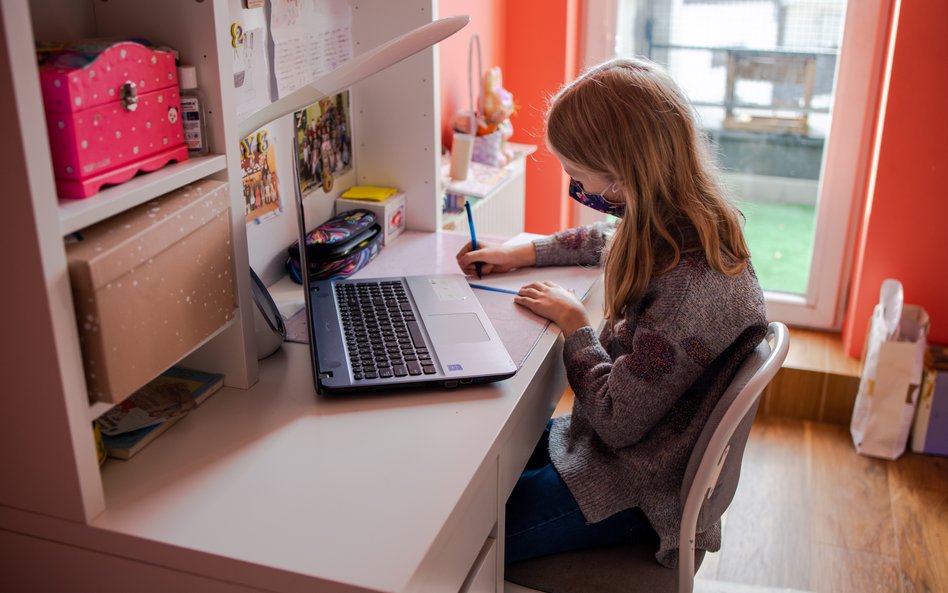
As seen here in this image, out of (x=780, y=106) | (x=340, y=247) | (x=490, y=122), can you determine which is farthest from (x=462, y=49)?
(x=340, y=247)

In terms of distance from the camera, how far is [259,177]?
149 centimetres

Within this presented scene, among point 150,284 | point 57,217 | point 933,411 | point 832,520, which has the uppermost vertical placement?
point 57,217

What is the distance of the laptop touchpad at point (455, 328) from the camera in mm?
1298

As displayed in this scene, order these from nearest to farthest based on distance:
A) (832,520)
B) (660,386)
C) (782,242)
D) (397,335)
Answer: (660,386)
(397,335)
(832,520)
(782,242)

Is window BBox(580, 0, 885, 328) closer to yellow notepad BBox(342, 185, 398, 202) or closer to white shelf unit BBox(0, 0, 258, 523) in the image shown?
yellow notepad BBox(342, 185, 398, 202)

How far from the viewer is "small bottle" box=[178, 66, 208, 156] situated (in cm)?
105

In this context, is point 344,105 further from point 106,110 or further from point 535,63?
point 535,63

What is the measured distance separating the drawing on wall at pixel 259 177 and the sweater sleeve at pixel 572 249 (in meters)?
0.48

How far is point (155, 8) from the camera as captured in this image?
1.06 metres

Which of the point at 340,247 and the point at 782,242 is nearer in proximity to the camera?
the point at 340,247

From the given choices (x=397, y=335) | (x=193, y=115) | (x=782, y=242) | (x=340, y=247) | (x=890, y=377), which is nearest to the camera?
(x=193, y=115)

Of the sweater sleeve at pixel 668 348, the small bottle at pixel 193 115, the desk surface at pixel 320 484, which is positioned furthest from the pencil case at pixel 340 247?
the sweater sleeve at pixel 668 348

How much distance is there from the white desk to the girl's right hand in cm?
41

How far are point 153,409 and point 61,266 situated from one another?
313mm
